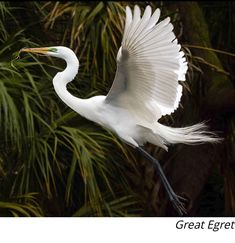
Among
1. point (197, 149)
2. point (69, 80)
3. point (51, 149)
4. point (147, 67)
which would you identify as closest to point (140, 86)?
point (147, 67)

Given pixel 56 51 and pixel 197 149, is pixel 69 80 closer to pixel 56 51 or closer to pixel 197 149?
pixel 56 51

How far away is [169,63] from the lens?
2240mm

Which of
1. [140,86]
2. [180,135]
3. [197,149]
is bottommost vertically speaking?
[197,149]

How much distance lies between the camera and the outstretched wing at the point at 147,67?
2.14 m

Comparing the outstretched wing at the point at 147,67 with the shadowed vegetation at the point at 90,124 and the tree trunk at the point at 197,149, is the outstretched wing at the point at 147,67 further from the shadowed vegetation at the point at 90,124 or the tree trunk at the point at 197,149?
the tree trunk at the point at 197,149

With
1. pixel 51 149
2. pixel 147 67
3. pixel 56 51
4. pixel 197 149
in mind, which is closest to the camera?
pixel 147 67

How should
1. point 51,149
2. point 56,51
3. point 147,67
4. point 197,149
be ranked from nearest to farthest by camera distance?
point 147,67 → point 56,51 → point 51,149 → point 197,149

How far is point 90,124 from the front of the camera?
287cm

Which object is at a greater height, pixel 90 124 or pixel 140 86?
pixel 140 86

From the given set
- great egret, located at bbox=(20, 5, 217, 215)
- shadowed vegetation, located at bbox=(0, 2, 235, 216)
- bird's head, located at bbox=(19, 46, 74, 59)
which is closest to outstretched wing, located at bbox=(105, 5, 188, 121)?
great egret, located at bbox=(20, 5, 217, 215)

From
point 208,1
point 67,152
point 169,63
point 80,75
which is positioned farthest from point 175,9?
point 169,63

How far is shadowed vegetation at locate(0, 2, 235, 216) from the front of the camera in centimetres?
270

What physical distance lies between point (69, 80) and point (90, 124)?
1.27 ft

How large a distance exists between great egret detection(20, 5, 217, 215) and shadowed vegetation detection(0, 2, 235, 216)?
20cm
